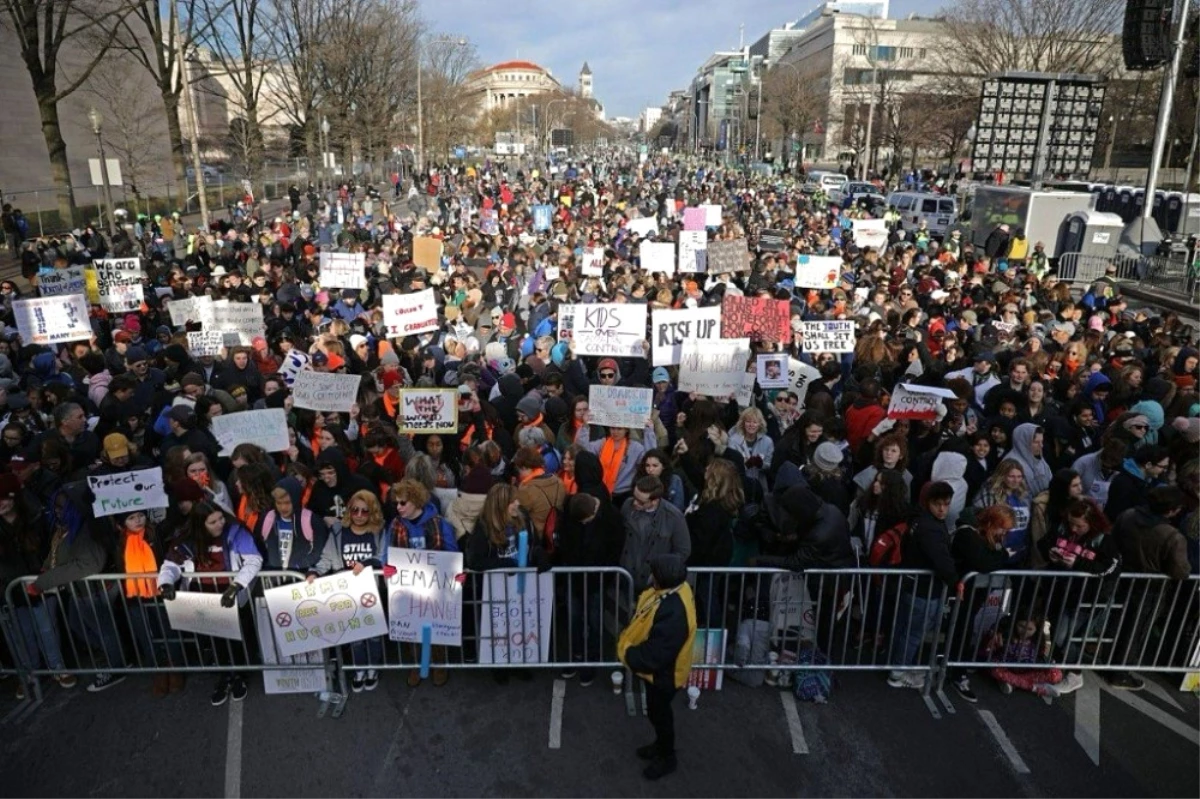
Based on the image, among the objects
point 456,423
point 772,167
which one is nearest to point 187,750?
point 456,423

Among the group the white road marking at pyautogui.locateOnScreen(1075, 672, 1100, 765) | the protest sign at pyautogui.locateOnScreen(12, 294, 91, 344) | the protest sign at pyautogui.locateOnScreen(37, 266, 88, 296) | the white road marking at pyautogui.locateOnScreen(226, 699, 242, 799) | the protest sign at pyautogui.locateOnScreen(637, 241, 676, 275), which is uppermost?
the protest sign at pyautogui.locateOnScreen(637, 241, 676, 275)

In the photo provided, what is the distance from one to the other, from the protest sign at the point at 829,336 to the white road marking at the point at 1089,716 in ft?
15.4

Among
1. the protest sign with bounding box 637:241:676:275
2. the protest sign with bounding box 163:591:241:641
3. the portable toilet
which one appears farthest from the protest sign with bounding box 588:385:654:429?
the portable toilet

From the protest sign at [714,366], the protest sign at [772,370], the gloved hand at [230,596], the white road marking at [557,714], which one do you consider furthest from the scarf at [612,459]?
the gloved hand at [230,596]

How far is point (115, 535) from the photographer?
585cm

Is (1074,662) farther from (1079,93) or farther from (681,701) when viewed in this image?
(1079,93)

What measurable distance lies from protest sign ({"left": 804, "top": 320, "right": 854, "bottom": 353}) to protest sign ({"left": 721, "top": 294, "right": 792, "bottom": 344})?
0.27 meters

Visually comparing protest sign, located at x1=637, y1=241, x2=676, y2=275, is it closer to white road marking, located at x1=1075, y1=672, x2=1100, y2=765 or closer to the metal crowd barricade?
the metal crowd barricade

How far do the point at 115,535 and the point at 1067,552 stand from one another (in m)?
6.91

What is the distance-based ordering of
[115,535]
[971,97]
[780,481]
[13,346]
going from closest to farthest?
[115,535]
[780,481]
[13,346]
[971,97]

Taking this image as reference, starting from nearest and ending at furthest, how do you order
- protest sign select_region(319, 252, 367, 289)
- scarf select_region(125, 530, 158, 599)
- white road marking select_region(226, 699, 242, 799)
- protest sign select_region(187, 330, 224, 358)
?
white road marking select_region(226, 699, 242, 799) → scarf select_region(125, 530, 158, 599) → protest sign select_region(187, 330, 224, 358) → protest sign select_region(319, 252, 367, 289)

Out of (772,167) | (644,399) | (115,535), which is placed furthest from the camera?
(772,167)

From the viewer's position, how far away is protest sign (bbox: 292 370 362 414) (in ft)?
25.3

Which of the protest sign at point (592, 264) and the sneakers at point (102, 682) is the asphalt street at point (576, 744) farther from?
the protest sign at point (592, 264)
